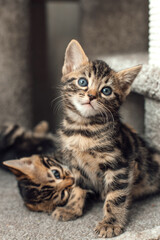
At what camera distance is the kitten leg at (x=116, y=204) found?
1298mm

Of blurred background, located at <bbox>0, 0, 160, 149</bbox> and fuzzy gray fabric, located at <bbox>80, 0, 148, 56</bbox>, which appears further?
fuzzy gray fabric, located at <bbox>80, 0, 148, 56</bbox>

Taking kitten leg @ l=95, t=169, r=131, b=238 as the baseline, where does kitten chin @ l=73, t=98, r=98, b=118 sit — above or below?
above

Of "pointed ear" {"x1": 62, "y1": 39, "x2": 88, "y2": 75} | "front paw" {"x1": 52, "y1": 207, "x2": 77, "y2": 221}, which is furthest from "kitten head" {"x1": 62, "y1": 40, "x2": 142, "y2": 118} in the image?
"front paw" {"x1": 52, "y1": 207, "x2": 77, "y2": 221}

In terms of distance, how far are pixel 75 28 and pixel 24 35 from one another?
1561mm

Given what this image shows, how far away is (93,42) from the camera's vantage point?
2.62m

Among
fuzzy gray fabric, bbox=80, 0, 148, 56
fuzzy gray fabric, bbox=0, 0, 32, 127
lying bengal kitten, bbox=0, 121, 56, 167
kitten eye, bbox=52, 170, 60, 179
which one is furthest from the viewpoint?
fuzzy gray fabric, bbox=80, 0, 148, 56

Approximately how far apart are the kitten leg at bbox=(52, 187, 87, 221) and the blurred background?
622 millimetres

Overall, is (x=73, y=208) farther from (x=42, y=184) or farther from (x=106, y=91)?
(x=106, y=91)

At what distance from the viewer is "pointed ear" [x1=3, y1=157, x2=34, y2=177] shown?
55.1 inches

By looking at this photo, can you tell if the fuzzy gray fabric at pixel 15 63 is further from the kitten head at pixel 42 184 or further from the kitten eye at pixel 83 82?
the kitten eye at pixel 83 82

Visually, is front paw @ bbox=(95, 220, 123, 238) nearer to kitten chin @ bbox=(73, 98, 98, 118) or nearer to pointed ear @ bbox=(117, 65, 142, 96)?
kitten chin @ bbox=(73, 98, 98, 118)

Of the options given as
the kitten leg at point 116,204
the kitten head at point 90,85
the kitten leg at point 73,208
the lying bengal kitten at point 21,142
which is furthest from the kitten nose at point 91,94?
the lying bengal kitten at point 21,142

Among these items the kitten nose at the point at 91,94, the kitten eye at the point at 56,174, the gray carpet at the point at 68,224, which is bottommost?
the gray carpet at the point at 68,224

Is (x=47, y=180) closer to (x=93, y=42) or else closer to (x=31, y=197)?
(x=31, y=197)
